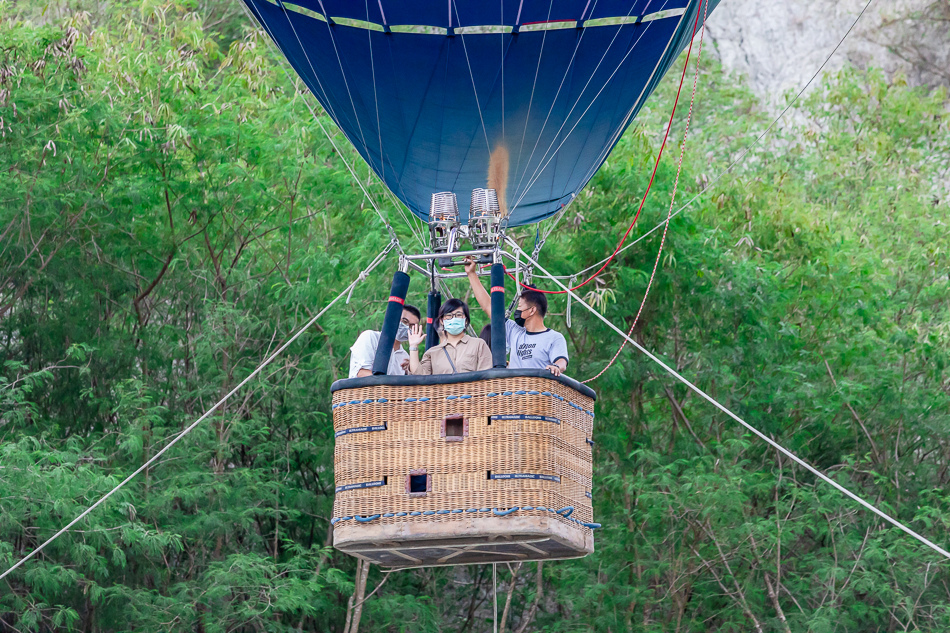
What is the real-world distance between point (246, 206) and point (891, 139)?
6.88m

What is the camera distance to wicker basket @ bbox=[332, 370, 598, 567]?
14.8ft

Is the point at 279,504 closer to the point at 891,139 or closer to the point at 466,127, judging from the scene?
the point at 466,127

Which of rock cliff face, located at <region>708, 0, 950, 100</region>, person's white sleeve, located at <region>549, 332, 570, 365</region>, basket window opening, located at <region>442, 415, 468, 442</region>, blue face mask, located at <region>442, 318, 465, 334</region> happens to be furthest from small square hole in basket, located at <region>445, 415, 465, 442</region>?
rock cliff face, located at <region>708, 0, 950, 100</region>

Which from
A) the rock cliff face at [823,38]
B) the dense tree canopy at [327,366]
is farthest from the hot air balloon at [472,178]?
the rock cliff face at [823,38]

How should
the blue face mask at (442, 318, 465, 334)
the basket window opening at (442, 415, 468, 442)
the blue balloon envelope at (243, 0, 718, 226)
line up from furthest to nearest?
the blue balloon envelope at (243, 0, 718, 226) < the blue face mask at (442, 318, 465, 334) < the basket window opening at (442, 415, 468, 442)

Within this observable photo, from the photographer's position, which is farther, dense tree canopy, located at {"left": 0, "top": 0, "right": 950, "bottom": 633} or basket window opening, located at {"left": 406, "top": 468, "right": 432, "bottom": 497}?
dense tree canopy, located at {"left": 0, "top": 0, "right": 950, "bottom": 633}

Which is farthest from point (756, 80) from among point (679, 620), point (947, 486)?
point (679, 620)

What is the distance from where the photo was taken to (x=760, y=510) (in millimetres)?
9664

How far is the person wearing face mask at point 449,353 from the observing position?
4754mm

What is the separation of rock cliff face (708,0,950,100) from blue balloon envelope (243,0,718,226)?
12.7 metres

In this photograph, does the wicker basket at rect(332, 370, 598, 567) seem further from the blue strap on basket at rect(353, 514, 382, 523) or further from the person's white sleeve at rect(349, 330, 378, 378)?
the person's white sleeve at rect(349, 330, 378, 378)

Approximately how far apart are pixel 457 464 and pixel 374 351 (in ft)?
1.86

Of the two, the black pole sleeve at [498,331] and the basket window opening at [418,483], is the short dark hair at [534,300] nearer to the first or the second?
the black pole sleeve at [498,331]

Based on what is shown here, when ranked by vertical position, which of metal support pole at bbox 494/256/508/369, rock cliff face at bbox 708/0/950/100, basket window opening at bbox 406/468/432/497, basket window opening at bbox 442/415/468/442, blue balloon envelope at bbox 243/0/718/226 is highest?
rock cliff face at bbox 708/0/950/100
